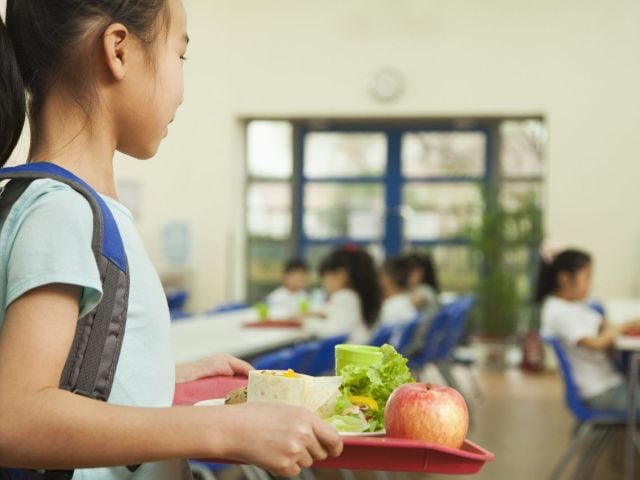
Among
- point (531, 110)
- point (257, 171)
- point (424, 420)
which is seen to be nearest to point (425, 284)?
point (531, 110)

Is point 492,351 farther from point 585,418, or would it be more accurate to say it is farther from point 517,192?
point 585,418

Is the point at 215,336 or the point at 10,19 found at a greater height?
the point at 10,19

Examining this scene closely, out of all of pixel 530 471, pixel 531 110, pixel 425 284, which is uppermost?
pixel 531 110

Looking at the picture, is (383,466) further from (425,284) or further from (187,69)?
(187,69)

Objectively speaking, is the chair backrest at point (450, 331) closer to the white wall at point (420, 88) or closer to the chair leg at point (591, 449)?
the chair leg at point (591, 449)

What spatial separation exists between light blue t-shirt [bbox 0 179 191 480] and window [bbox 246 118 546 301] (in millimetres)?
10899

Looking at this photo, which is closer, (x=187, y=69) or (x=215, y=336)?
(x=215, y=336)

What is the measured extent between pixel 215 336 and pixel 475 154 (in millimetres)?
7531

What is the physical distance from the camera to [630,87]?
10742 millimetres

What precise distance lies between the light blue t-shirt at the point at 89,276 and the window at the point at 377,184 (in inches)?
429

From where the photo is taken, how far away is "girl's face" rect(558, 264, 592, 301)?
Answer: 5422mm

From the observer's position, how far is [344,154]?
1246 centimetres

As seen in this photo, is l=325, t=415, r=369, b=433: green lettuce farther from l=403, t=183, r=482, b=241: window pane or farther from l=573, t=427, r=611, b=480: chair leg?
l=403, t=183, r=482, b=241: window pane

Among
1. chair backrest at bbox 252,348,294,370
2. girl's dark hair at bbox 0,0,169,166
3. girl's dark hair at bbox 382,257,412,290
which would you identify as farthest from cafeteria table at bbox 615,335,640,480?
girl's dark hair at bbox 0,0,169,166
